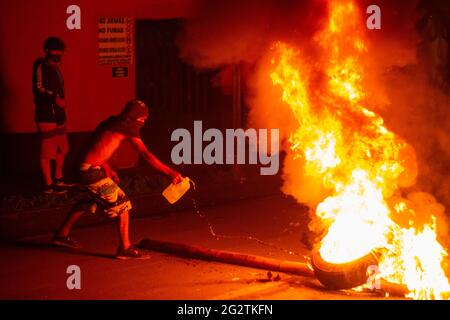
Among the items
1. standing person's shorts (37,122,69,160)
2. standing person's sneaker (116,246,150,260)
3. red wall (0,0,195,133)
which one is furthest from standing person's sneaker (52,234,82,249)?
red wall (0,0,195,133)

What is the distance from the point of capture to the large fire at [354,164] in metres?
8.10

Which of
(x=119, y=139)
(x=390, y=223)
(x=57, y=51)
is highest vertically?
(x=57, y=51)

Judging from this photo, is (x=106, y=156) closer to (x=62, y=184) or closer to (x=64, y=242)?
(x=64, y=242)

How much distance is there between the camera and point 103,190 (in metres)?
9.09

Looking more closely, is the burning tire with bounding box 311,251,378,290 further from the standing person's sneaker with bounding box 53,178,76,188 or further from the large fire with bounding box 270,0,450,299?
the standing person's sneaker with bounding box 53,178,76,188

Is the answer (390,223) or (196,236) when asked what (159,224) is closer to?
(196,236)

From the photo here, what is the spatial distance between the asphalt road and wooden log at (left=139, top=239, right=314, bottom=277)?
0.23 ft

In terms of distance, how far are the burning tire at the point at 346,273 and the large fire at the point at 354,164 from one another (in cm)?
11

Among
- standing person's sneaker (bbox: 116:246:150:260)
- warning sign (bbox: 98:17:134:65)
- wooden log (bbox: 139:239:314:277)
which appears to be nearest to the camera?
wooden log (bbox: 139:239:314:277)

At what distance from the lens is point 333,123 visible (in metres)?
8.73

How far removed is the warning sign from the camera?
13805mm

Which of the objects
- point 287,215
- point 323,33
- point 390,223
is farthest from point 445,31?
point 287,215
